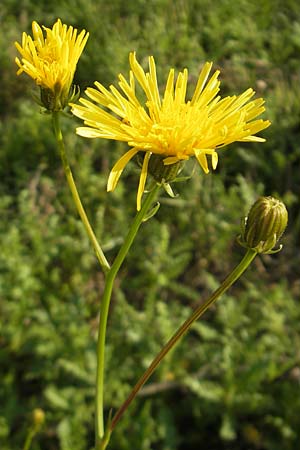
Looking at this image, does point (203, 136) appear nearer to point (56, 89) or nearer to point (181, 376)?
point (56, 89)

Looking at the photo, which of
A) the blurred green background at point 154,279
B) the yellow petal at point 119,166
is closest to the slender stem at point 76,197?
the yellow petal at point 119,166

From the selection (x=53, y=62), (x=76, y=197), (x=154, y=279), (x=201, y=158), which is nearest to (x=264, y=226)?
(x=201, y=158)

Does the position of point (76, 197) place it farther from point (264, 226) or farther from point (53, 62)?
point (264, 226)

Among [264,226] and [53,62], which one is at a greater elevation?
[53,62]

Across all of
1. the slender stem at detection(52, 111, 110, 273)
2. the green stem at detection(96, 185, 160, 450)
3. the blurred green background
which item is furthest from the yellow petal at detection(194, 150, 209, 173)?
the blurred green background

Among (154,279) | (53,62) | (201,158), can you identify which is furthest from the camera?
(154,279)
